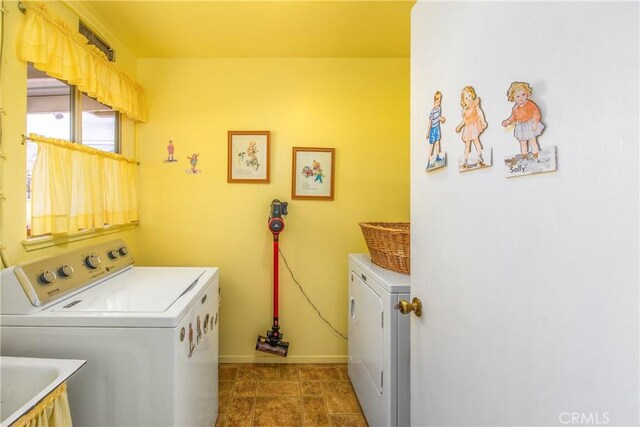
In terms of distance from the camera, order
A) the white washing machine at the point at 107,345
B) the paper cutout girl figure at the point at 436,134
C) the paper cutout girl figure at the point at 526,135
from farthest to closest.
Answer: the white washing machine at the point at 107,345, the paper cutout girl figure at the point at 436,134, the paper cutout girl figure at the point at 526,135

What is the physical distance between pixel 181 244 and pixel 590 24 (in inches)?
98.4

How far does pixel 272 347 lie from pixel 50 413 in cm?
150

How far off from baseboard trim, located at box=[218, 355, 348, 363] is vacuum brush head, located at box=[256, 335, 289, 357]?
5.1 inches

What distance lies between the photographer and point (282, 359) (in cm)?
232

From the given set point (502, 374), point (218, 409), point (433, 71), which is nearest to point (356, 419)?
point (218, 409)

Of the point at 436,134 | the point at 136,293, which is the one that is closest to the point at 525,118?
the point at 436,134

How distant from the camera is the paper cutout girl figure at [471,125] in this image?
2.27ft

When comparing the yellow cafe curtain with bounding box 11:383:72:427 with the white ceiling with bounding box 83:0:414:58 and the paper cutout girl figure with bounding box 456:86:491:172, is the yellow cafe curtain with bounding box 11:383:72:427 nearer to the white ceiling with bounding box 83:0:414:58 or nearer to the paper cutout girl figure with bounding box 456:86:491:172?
the paper cutout girl figure with bounding box 456:86:491:172

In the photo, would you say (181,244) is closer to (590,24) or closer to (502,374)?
(502,374)

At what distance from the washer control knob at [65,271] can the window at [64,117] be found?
34 centimetres

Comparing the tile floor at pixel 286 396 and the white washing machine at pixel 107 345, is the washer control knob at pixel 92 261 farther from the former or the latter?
the tile floor at pixel 286 396

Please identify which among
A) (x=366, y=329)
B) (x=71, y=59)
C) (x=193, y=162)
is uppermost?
(x=71, y=59)

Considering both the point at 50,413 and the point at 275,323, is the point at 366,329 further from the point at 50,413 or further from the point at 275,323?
the point at 50,413

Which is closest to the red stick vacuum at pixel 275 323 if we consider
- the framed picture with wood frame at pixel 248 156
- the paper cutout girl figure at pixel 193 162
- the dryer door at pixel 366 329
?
the framed picture with wood frame at pixel 248 156
